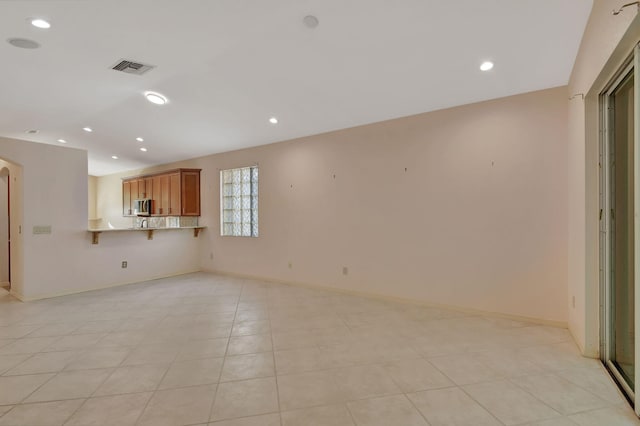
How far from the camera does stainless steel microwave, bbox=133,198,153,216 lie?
7.27 meters

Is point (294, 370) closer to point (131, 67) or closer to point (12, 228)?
point (131, 67)

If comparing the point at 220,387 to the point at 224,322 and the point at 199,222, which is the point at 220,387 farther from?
the point at 199,222

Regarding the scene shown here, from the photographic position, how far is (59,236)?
16.0 ft

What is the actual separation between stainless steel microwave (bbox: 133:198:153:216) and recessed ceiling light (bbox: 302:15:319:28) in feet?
20.1

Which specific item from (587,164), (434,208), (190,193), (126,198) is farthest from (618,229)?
(126,198)

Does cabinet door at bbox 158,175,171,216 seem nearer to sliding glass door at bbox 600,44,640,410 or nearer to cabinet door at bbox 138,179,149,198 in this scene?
cabinet door at bbox 138,179,149,198

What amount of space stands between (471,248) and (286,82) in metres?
3.03

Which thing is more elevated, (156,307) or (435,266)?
(435,266)

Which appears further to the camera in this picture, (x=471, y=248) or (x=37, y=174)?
(x=37, y=174)

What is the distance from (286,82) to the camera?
373cm

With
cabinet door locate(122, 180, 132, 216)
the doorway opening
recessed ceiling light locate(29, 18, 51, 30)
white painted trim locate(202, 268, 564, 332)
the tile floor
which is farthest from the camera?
cabinet door locate(122, 180, 132, 216)

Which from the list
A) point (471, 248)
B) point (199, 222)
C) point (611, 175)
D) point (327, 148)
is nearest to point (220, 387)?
point (471, 248)

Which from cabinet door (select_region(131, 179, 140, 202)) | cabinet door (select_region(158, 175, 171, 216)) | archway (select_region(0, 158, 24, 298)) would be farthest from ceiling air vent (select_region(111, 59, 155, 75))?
cabinet door (select_region(131, 179, 140, 202))

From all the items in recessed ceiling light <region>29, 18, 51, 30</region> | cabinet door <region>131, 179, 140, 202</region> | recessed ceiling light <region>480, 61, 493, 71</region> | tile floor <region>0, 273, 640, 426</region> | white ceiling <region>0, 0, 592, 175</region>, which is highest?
recessed ceiling light <region>29, 18, 51, 30</region>
